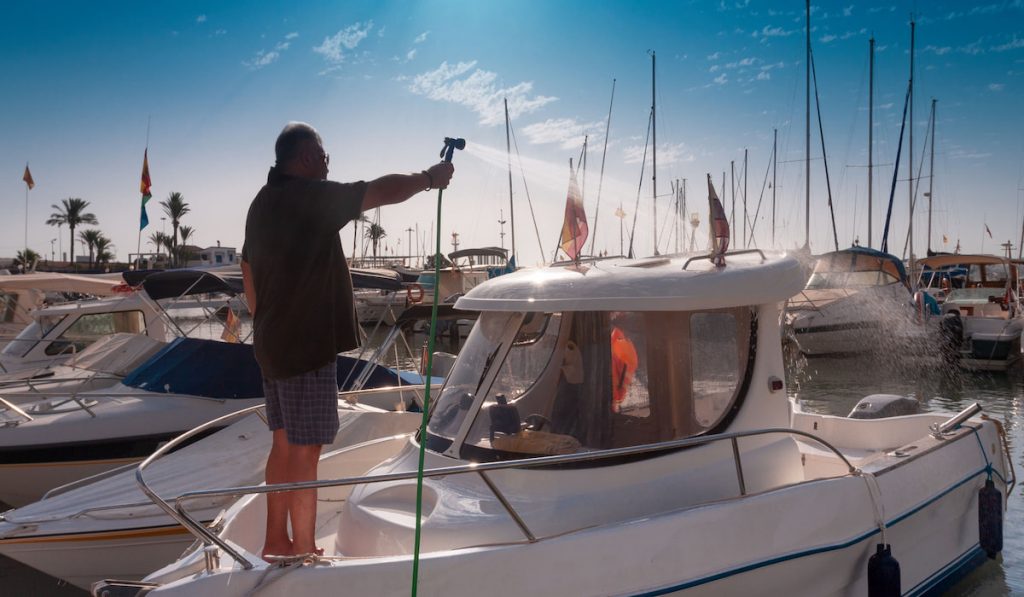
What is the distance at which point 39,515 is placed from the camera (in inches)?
233

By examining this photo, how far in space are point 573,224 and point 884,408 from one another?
3.81 metres

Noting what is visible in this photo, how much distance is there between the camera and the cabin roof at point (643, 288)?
12.8 ft

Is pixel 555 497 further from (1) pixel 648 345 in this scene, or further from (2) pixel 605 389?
(1) pixel 648 345

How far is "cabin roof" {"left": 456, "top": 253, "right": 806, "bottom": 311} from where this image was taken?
12.8ft

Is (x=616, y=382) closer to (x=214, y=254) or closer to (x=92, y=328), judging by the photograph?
(x=92, y=328)

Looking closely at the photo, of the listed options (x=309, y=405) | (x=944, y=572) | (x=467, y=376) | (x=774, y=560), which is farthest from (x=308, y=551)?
(x=944, y=572)

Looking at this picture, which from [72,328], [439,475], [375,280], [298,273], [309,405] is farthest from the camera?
[72,328]

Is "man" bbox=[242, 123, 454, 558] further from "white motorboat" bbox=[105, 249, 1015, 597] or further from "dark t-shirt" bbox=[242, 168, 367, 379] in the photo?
"white motorboat" bbox=[105, 249, 1015, 597]

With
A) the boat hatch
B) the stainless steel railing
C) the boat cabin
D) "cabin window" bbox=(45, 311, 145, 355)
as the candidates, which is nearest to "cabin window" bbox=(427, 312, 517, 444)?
the boat hatch

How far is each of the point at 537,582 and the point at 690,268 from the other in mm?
2024

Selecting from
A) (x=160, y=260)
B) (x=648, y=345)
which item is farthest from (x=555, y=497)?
(x=160, y=260)

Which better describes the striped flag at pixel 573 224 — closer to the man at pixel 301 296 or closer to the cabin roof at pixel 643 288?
the cabin roof at pixel 643 288

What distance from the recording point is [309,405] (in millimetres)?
3160

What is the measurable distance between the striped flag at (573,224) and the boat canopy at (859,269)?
705 inches
